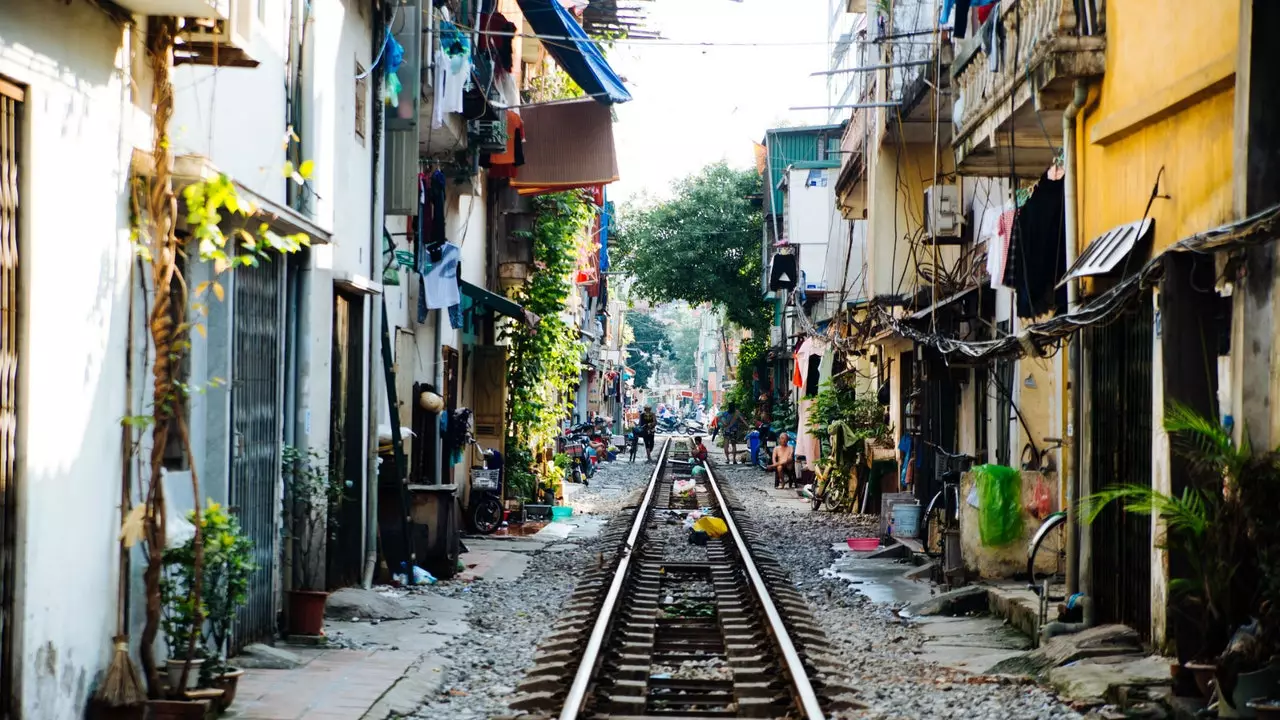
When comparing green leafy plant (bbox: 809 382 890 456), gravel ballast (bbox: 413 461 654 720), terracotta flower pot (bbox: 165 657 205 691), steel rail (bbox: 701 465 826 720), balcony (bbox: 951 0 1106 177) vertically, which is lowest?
gravel ballast (bbox: 413 461 654 720)

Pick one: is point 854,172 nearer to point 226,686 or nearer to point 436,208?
point 436,208

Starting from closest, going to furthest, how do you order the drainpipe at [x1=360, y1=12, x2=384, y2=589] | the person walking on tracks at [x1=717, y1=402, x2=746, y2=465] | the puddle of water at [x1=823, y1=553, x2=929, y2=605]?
the drainpipe at [x1=360, y1=12, x2=384, y2=589]
the puddle of water at [x1=823, y1=553, x2=929, y2=605]
the person walking on tracks at [x1=717, y1=402, x2=746, y2=465]

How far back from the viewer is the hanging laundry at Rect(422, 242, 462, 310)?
17906mm

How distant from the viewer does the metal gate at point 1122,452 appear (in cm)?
966

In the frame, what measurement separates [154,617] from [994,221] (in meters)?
12.7

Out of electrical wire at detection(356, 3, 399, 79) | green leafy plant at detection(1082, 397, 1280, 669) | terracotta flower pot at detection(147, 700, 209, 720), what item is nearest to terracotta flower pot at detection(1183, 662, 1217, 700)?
green leafy plant at detection(1082, 397, 1280, 669)

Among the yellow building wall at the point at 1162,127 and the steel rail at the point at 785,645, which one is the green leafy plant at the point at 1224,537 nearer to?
the yellow building wall at the point at 1162,127

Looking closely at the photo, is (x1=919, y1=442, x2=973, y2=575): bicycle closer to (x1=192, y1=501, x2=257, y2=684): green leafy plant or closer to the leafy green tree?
(x1=192, y1=501, x2=257, y2=684): green leafy plant

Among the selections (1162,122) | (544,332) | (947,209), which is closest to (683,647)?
(1162,122)

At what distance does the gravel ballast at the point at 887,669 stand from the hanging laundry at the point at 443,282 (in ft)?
18.2

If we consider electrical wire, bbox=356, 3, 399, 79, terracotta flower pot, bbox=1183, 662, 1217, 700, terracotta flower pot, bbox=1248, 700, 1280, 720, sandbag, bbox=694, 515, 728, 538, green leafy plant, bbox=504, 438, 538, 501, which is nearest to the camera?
terracotta flower pot, bbox=1248, 700, 1280, 720

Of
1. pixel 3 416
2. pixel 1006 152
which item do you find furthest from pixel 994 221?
pixel 3 416

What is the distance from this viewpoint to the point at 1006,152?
14891mm

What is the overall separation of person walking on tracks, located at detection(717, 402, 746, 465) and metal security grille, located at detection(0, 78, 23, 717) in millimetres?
39886
